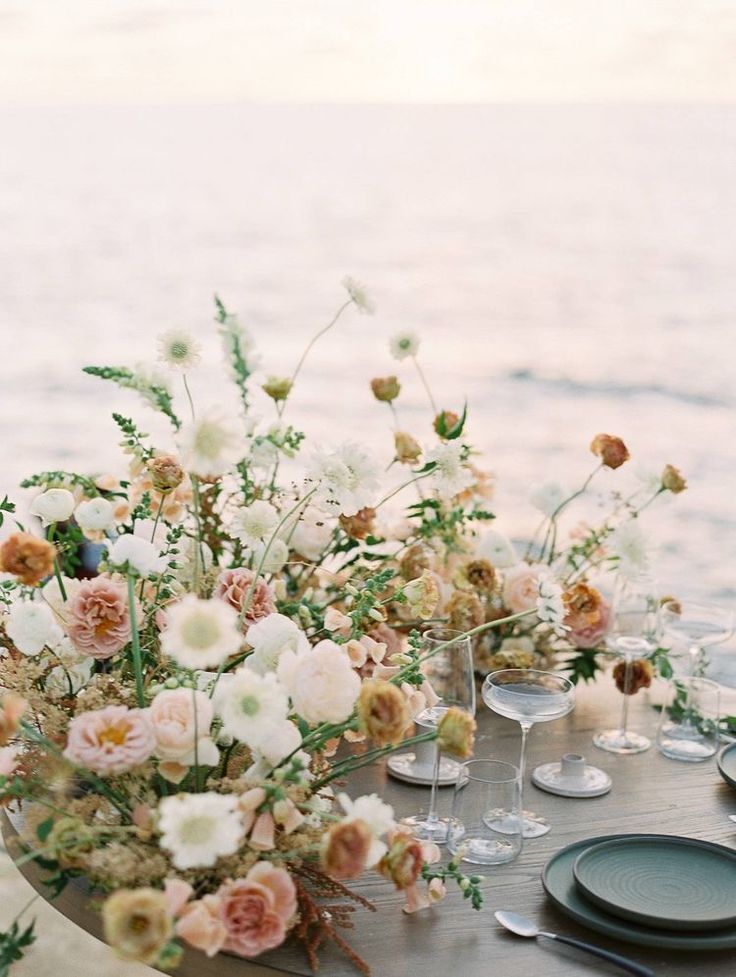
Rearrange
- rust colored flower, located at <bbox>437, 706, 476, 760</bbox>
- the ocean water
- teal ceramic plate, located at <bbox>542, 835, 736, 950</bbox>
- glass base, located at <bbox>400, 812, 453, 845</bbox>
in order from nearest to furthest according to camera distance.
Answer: rust colored flower, located at <bbox>437, 706, 476, 760</bbox> → teal ceramic plate, located at <bbox>542, 835, 736, 950</bbox> → glass base, located at <bbox>400, 812, 453, 845</bbox> → the ocean water

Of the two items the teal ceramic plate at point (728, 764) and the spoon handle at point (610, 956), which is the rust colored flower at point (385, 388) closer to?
the teal ceramic plate at point (728, 764)

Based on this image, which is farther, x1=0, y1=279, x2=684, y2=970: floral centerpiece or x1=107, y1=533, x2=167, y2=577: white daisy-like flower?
x1=107, y1=533, x2=167, y2=577: white daisy-like flower

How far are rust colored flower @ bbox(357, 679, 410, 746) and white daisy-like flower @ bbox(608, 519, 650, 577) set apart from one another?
2.84 ft

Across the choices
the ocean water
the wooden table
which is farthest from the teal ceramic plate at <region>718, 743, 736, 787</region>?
the ocean water

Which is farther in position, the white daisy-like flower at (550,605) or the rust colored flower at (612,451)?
the rust colored flower at (612,451)

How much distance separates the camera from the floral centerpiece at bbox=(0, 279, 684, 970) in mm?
1010

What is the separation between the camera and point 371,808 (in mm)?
1021

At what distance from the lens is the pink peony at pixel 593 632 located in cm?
188

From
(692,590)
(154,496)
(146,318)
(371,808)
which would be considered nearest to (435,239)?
(146,318)

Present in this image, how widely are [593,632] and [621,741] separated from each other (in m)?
0.21

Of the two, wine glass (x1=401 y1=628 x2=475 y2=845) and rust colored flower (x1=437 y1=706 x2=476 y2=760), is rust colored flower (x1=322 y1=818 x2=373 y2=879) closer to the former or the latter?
rust colored flower (x1=437 y1=706 x2=476 y2=760)

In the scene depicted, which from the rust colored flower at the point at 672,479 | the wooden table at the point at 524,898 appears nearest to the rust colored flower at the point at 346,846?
the wooden table at the point at 524,898

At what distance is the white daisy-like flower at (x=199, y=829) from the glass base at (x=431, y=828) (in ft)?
1.57

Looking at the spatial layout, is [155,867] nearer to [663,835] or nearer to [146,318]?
[663,835]
